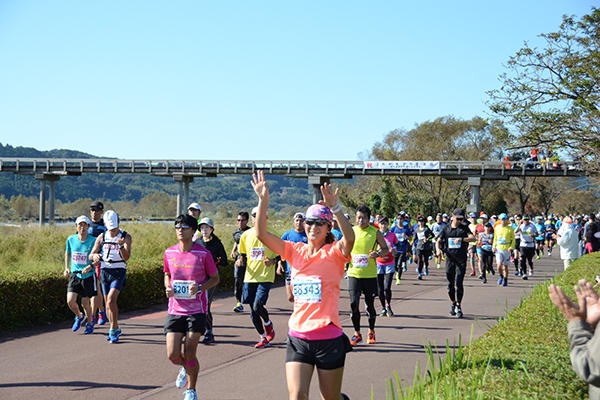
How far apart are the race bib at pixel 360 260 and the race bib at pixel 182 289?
10.8 ft

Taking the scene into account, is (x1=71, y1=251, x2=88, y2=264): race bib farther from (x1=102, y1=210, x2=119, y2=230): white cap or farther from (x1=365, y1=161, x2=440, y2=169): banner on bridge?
(x1=365, y1=161, x2=440, y2=169): banner on bridge

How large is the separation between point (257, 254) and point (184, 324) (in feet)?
10.0

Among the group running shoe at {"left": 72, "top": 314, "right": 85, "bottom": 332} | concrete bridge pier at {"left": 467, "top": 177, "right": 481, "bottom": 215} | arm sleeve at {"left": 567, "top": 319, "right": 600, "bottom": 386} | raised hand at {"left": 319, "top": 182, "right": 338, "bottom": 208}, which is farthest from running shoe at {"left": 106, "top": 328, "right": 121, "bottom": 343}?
concrete bridge pier at {"left": 467, "top": 177, "right": 481, "bottom": 215}

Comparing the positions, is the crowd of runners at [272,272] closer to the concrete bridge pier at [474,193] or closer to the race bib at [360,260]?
the race bib at [360,260]

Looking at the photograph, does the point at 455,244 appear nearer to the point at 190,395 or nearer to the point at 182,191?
the point at 190,395

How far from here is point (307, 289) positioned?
428cm

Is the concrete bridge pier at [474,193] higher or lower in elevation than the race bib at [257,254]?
higher

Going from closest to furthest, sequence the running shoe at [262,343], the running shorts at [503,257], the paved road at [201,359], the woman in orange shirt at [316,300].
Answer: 1. the woman in orange shirt at [316,300]
2. the paved road at [201,359]
3. the running shoe at [262,343]
4. the running shorts at [503,257]

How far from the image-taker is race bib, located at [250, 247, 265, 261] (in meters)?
8.53

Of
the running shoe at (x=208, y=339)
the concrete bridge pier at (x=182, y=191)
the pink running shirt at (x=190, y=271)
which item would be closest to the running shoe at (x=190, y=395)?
the pink running shirt at (x=190, y=271)

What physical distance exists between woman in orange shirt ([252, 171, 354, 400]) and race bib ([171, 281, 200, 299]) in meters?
1.66

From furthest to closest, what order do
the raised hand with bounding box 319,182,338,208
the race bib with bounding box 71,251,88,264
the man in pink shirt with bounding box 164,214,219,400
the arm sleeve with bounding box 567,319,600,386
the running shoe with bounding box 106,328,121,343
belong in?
1. the race bib with bounding box 71,251,88,264
2. the running shoe with bounding box 106,328,121,343
3. the man in pink shirt with bounding box 164,214,219,400
4. the raised hand with bounding box 319,182,338,208
5. the arm sleeve with bounding box 567,319,600,386

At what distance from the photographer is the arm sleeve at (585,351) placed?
8.51 ft

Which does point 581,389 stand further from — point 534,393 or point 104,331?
point 104,331
